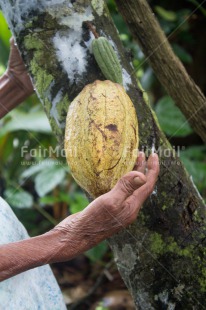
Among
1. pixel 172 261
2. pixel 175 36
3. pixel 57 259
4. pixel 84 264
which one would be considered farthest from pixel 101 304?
pixel 175 36

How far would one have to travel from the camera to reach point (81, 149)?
3.81 feet

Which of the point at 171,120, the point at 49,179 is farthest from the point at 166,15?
the point at 49,179

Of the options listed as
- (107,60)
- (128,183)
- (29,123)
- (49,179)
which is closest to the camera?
(128,183)

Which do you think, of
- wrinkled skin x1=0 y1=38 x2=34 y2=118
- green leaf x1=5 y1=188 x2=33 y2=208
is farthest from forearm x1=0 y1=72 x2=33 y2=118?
green leaf x1=5 y1=188 x2=33 y2=208

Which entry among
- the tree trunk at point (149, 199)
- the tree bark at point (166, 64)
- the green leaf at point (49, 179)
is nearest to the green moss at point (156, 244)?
the tree trunk at point (149, 199)

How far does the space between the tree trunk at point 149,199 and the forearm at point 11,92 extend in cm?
38

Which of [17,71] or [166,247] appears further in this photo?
[17,71]

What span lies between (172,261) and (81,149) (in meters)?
0.42

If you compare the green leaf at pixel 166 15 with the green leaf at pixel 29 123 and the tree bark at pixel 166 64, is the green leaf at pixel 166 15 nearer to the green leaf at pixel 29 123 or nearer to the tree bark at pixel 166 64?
the green leaf at pixel 29 123

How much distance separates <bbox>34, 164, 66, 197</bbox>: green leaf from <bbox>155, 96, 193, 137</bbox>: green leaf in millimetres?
531

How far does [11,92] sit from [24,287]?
71 centimetres

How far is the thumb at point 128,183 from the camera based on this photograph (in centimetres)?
108

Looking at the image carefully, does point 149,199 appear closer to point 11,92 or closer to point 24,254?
point 24,254

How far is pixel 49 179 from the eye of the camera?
2.46 meters
